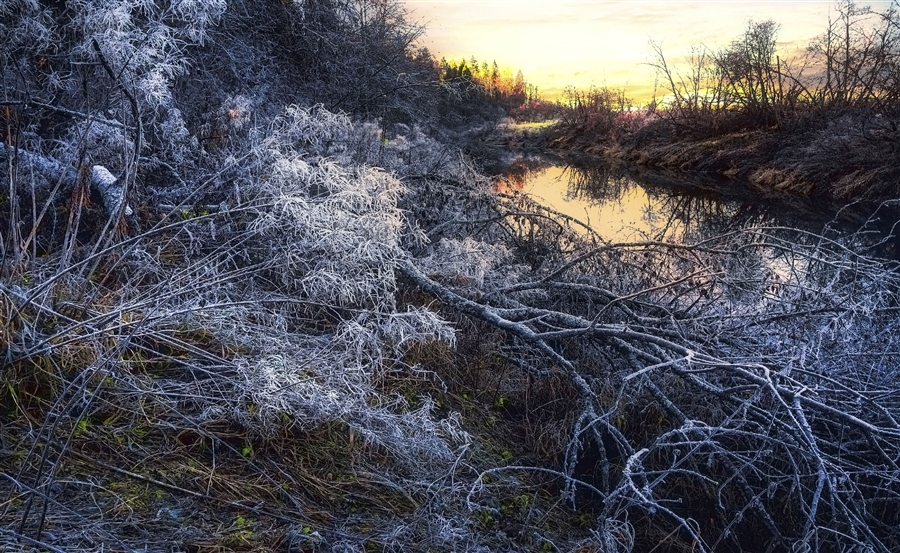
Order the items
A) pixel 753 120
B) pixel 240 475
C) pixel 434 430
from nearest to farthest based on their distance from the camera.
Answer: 1. pixel 240 475
2. pixel 434 430
3. pixel 753 120

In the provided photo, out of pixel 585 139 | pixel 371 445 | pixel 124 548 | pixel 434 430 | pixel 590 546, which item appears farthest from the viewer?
pixel 585 139

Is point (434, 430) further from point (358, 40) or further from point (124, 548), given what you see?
point (358, 40)

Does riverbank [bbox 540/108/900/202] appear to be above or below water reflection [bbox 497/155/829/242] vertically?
above

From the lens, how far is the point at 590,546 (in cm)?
276

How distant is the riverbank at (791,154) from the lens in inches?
586

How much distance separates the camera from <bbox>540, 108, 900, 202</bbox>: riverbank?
14883mm

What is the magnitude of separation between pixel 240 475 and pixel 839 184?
1660 cm

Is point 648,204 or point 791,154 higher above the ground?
point 791,154

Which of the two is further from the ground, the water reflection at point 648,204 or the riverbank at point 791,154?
the riverbank at point 791,154

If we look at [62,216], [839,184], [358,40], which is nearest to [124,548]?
[62,216]

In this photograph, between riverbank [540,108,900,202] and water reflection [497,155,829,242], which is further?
riverbank [540,108,900,202]

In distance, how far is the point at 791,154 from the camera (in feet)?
62.9

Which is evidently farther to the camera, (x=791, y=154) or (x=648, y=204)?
(x=791, y=154)

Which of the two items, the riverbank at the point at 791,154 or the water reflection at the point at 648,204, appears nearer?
the water reflection at the point at 648,204
